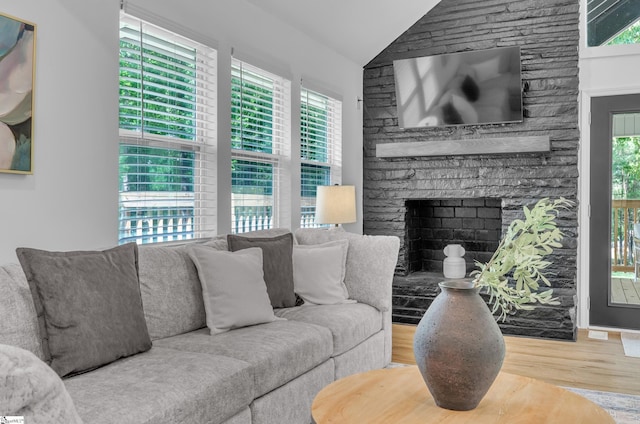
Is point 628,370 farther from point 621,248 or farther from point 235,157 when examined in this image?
point 235,157

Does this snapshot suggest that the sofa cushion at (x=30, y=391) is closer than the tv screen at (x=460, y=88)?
Yes

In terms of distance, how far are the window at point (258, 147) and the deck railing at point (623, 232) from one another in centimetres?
293

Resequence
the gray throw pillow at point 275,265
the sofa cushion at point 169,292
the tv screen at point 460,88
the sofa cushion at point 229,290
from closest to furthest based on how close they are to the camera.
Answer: the sofa cushion at point 169,292 → the sofa cushion at point 229,290 → the gray throw pillow at point 275,265 → the tv screen at point 460,88

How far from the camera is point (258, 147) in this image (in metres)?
4.07

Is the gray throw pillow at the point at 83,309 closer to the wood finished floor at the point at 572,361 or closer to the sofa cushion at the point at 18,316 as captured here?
the sofa cushion at the point at 18,316

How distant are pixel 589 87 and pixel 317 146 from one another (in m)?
2.49

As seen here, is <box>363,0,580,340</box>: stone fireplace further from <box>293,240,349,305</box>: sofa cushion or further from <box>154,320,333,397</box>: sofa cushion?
<box>154,320,333,397</box>: sofa cushion

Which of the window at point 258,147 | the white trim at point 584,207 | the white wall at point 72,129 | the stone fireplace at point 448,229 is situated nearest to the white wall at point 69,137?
the white wall at point 72,129

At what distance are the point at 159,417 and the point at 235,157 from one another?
237 cm

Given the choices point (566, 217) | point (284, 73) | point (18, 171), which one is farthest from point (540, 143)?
point (18, 171)

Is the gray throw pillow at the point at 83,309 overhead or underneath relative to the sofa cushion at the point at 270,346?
overhead

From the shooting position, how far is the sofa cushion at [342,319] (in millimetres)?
2910

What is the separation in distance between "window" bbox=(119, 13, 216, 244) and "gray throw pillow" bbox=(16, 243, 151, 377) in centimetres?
84

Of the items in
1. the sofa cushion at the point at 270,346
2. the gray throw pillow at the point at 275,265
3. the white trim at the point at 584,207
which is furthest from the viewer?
the white trim at the point at 584,207
